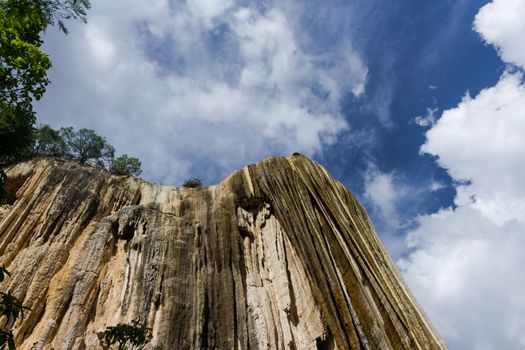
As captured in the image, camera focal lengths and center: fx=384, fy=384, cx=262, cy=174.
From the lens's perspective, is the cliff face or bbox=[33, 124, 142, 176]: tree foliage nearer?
the cliff face

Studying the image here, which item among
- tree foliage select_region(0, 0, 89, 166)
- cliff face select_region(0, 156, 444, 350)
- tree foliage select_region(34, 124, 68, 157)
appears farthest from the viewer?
tree foliage select_region(34, 124, 68, 157)

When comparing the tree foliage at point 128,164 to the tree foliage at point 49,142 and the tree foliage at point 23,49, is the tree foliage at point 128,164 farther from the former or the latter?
the tree foliage at point 23,49

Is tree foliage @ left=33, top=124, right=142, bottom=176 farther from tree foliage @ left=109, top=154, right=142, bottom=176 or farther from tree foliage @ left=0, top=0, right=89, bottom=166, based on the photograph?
tree foliage @ left=0, top=0, right=89, bottom=166

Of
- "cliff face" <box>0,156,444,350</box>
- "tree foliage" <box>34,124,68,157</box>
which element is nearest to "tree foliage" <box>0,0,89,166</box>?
"cliff face" <box>0,156,444,350</box>

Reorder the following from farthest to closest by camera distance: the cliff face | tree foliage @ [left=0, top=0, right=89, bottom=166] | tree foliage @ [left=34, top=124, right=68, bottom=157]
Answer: tree foliage @ [left=34, top=124, right=68, bottom=157], the cliff face, tree foliage @ [left=0, top=0, right=89, bottom=166]

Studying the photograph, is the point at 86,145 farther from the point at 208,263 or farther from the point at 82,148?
the point at 208,263

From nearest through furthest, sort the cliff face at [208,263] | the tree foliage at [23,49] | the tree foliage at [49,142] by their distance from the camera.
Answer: the tree foliage at [23,49] → the cliff face at [208,263] → the tree foliage at [49,142]

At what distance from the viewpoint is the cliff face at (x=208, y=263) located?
15.4 meters

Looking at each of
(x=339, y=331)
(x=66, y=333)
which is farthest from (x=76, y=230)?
(x=339, y=331)

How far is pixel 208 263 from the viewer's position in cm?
1903

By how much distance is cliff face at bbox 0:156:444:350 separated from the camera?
608 inches

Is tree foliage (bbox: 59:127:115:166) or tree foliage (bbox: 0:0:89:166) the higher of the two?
tree foliage (bbox: 59:127:115:166)

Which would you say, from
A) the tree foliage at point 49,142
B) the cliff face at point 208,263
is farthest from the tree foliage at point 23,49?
the tree foliage at point 49,142

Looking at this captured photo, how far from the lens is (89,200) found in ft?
70.6
